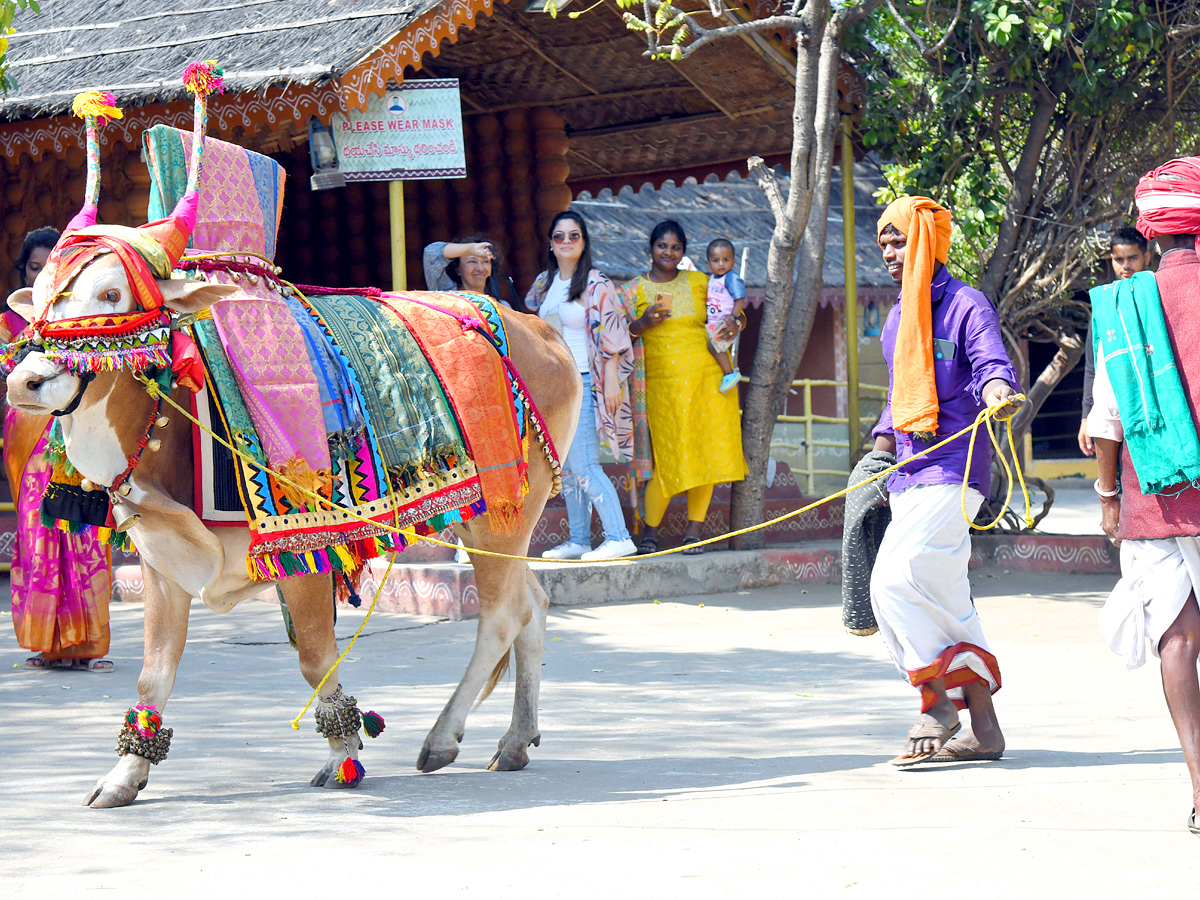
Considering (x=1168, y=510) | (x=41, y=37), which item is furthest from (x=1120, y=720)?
(x=41, y=37)

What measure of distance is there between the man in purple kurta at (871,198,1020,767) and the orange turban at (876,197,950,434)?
0.01m

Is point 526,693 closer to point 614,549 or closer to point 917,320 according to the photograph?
point 917,320

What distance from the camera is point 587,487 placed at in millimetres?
9117

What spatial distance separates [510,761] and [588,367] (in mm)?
4214

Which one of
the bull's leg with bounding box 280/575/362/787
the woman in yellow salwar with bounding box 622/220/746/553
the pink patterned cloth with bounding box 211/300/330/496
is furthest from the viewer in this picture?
the woman in yellow salwar with bounding box 622/220/746/553

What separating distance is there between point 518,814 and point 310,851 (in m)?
0.72

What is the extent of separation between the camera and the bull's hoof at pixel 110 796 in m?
4.55

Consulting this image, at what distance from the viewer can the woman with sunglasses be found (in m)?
9.05

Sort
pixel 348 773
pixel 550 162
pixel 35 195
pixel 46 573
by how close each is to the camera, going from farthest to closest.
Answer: pixel 550 162 < pixel 35 195 < pixel 46 573 < pixel 348 773

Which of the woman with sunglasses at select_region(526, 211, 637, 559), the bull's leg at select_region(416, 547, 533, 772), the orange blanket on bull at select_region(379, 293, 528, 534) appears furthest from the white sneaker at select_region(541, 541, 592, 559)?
the orange blanket on bull at select_region(379, 293, 528, 534)

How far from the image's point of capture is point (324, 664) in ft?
16.0

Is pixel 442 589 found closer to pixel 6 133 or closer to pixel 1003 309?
pixel 6 133

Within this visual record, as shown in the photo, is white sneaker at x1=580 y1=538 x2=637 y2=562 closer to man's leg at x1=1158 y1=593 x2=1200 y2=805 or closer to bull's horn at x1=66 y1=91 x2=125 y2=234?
bull's horn at x1=66 y1=91 x2=125 y2=234

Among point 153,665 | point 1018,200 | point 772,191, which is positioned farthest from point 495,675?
point 1018,200
